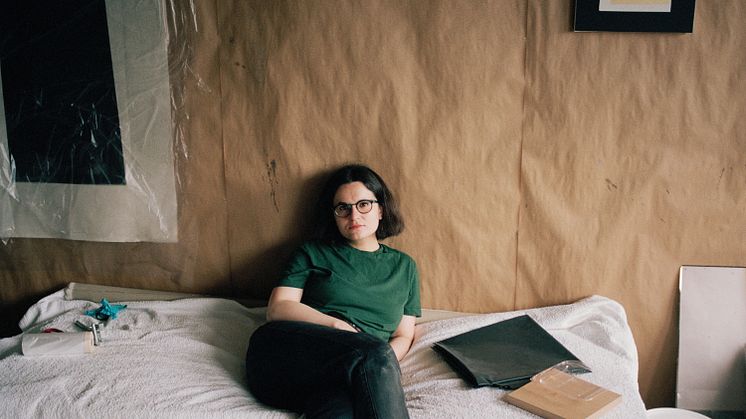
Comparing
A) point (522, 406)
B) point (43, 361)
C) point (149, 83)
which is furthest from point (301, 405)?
point (149, 83)

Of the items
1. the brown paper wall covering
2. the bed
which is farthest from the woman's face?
the bed

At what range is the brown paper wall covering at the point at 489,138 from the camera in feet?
4.96

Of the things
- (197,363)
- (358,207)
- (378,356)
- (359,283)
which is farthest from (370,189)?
(197,363)

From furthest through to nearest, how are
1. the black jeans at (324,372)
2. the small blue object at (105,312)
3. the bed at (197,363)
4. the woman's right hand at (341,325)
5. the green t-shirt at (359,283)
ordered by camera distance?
the small blue object at (105,312), the green t-shirt at (359,283), the woman's right hand at (341,325), the bed at (197,363), the black jeans at (324,372)

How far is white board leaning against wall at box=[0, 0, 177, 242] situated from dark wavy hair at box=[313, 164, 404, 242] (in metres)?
0.54

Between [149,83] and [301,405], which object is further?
[149,83]

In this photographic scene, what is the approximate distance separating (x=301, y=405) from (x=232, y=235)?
73cm

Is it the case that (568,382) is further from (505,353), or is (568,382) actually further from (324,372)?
(324,372)

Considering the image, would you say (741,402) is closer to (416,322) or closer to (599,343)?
(599,343)

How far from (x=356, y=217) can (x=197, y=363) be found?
59cm

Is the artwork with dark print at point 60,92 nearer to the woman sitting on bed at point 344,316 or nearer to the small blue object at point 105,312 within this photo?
the small blue object at point 105,312

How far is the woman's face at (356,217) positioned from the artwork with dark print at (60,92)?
0.78 metres

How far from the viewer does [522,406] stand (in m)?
1.19

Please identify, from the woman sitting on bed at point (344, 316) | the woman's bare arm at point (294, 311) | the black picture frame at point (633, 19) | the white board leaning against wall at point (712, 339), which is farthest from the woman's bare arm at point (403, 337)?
the black picture frame at point (633, 19)
